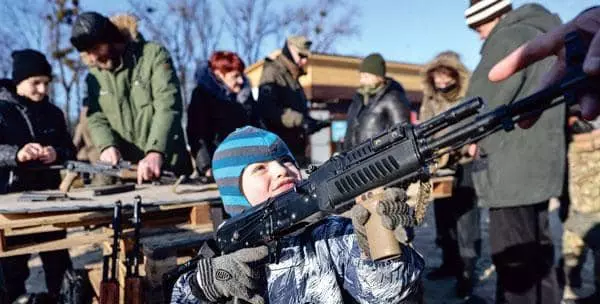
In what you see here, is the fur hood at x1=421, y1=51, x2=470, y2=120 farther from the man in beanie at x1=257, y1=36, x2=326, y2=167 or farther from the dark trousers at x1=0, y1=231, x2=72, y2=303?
the dark trousers at x1=0, y1=231, x2=72, y2=303

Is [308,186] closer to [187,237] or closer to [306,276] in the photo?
[306,276]

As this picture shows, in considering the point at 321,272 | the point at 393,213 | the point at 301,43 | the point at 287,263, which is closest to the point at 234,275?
the point at 287,263

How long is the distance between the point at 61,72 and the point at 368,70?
626 inches

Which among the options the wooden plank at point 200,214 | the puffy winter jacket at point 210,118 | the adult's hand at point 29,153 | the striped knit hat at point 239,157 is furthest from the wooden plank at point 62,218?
the puffy winter jacket at point 210,118

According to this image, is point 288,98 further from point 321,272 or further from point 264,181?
point 321,272

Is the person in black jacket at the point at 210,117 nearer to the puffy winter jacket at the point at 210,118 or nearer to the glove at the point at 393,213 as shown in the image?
the puffy winter jacket at the point at 210,118

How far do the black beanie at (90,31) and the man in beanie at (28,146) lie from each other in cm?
62

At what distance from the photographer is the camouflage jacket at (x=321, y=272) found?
5.87ft

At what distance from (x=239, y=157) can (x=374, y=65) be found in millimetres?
2936

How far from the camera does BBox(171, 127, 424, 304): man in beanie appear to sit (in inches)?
66.2

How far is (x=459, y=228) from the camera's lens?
4.38 m

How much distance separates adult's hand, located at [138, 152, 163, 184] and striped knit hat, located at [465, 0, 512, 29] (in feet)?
8.57

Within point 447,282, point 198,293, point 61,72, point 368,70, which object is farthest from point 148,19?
point 198,293

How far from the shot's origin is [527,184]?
275 cm
